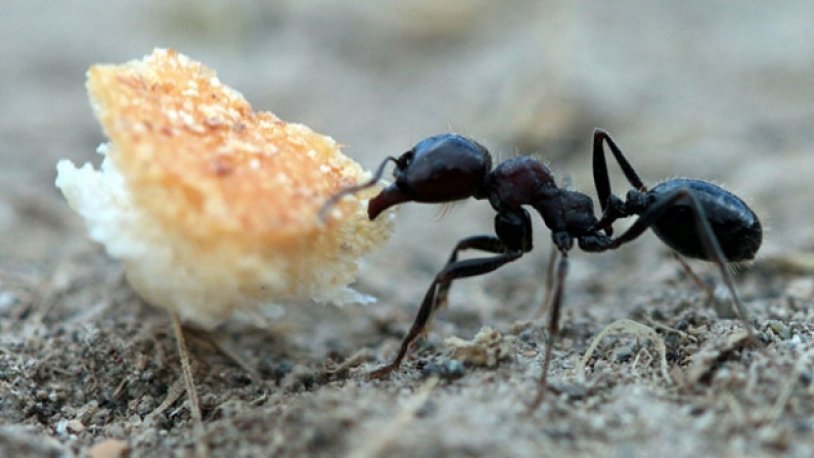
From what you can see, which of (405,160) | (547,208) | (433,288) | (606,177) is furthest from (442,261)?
(433,288)

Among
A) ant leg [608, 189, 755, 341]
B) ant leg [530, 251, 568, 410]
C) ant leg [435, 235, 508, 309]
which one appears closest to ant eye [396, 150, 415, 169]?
ant leg [435, 235, 508, 309]

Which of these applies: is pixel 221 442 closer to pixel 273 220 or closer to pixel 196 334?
pixel 273 220

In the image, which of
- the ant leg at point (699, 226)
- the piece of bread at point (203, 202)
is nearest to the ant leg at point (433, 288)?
the piece of bread at point (203, 202)

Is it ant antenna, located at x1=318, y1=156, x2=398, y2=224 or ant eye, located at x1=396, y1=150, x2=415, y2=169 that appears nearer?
ant antenna, located at x1=318, y1=156, x2=398, y2=224

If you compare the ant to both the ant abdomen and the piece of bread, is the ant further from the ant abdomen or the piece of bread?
the piece of bread

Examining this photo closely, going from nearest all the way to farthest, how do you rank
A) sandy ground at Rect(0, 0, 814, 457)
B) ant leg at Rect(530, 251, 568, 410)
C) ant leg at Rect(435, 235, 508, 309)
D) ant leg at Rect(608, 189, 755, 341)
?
sandy ground at Rect(0, 0, 814, 457), ant leg at Rect(530, 251, 568, 410), ant leg at Rect(608, 189, 755, 341), ant leg at Rect(435, 235, 508, 309)

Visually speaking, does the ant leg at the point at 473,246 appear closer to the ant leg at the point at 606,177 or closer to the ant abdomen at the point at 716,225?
the ant leg at the point at 606,177

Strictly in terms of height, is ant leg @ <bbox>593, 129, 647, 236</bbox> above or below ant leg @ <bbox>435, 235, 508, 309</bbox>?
above

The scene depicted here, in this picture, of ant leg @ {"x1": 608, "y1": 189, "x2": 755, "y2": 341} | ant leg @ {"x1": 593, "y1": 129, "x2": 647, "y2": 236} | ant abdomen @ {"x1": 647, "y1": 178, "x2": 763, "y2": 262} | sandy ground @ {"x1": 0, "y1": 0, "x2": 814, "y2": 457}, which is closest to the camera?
sandy ground @ {"x1": 0, "y1": 0, "x2": 814, "y2": 457}
